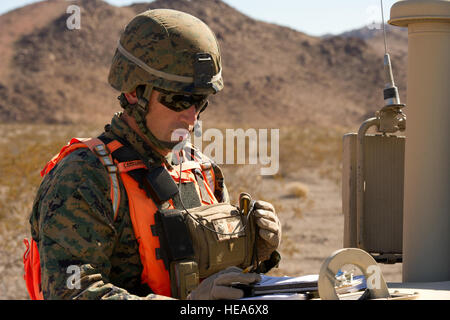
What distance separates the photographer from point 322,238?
12250 mm

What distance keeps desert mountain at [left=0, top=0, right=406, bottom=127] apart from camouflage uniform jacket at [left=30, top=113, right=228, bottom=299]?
4643 cm

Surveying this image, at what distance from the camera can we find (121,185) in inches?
94.6

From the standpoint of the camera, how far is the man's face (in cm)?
255

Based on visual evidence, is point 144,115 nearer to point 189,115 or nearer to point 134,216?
point 189,115

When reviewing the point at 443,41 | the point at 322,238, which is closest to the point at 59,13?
the point at 322,238

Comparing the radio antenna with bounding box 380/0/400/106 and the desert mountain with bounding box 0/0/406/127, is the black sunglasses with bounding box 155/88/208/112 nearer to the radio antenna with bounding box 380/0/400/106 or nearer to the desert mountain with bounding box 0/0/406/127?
the radio antenna with bounding box 380/0/400/106

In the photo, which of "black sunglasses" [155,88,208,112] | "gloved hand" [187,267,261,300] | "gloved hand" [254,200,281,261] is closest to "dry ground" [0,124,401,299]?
"gloved hand" [254,200,281,261]

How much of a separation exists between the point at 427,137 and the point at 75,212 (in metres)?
1.55

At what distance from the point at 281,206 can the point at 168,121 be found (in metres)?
11.1

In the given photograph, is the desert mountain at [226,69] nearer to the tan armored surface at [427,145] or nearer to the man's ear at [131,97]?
the tan armored surface at [427,145]

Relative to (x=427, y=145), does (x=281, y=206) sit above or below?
below
